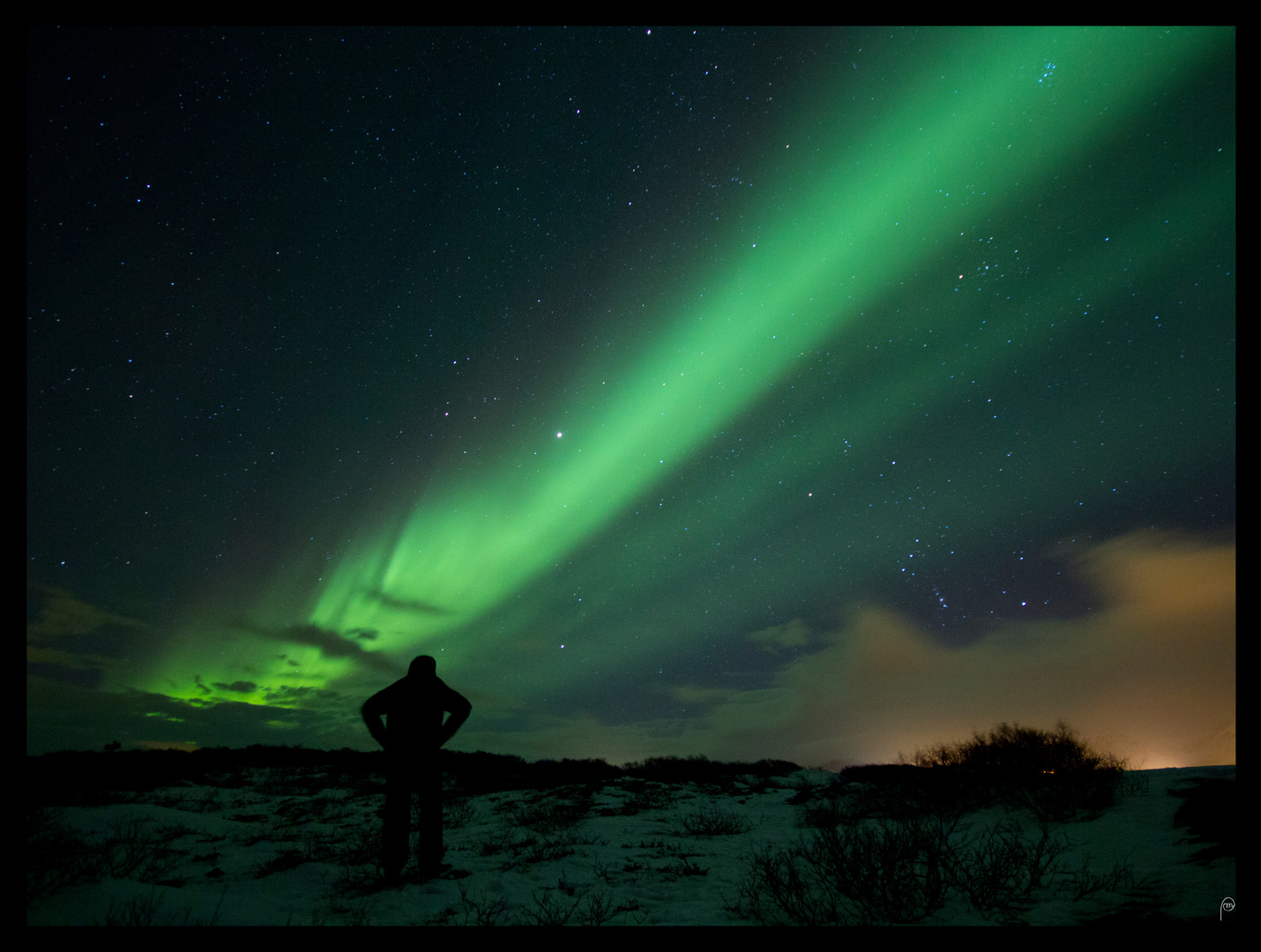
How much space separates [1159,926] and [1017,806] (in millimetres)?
5383

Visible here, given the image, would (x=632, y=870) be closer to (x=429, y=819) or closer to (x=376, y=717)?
(x=429, y=819)

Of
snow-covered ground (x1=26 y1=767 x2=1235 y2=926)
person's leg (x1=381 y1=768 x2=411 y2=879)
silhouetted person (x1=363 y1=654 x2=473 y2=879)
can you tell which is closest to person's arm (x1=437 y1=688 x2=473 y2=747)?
silhouetted person (x1=363 y1=654 x2=473 y2=879)

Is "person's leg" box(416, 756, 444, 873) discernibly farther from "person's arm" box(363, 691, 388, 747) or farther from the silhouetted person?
"person's arm" box(363, 691, 388, 747)

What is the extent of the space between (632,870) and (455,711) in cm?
289

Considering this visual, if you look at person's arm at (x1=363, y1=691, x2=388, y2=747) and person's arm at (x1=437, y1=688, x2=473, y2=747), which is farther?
person's arm at (x1=437, y1=688, x2=473, y2=747)

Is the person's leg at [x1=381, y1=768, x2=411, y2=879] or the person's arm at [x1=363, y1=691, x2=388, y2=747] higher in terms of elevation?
the person's arm at [x1=363, y1=691, x2=388, y2=747]

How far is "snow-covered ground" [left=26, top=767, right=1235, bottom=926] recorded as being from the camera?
182 inches

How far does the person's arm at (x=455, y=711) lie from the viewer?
6.18 meters

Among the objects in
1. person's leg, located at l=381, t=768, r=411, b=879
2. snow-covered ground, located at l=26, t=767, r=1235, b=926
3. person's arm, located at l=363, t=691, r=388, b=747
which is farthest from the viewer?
person's arm, located at l=363, t=691, r=388, b=747

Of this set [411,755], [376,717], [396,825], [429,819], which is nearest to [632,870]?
[429,819]

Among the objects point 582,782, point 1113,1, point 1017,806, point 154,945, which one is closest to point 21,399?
point 154,945

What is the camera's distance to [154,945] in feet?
9.41

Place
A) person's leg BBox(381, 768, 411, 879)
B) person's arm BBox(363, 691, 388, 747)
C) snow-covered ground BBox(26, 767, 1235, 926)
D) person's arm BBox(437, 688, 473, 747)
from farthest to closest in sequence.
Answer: person's arm BBox(437, 688, 473, 747)
person's arm BBox(363, 691, 388, 747)
person's leg BBox(381, 768, 411, 879)
snow-covered ground BBox(26, 767, 1235, 926)

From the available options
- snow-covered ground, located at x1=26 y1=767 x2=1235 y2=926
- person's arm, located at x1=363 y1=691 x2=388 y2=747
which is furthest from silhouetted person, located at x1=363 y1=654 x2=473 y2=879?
snow-covered ground, located at x1=26 y1=767 x2=1235 y2=926
